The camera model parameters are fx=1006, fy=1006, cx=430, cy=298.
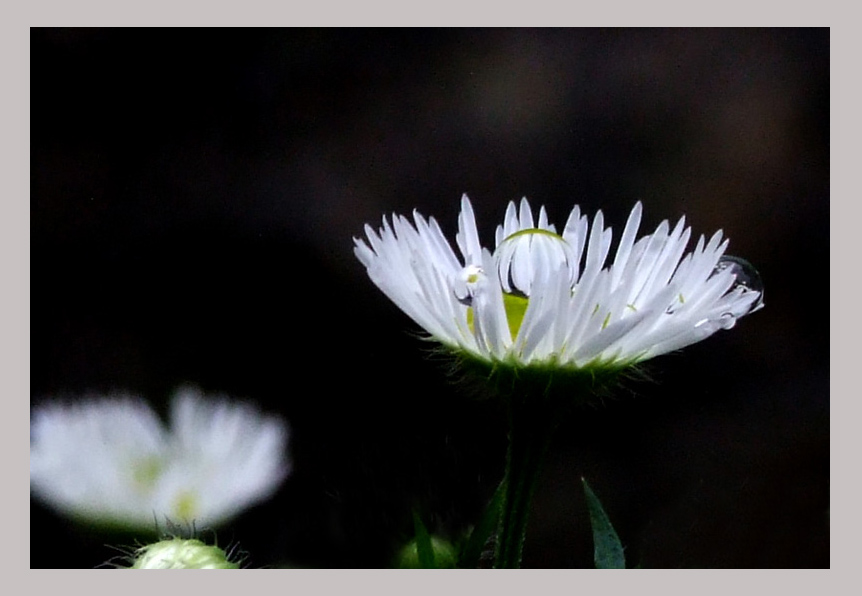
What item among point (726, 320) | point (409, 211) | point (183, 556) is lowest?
point (183, 556)

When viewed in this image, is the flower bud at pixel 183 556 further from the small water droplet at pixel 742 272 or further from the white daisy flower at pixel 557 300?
the small water droplet at pixel 742 272

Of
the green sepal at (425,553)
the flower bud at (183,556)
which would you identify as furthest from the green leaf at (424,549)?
the flower bud at (183,556)

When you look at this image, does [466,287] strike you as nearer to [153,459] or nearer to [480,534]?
[480,534]

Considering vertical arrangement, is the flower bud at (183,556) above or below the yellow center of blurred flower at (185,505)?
below

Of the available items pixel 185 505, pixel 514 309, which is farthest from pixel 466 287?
pixel 185 505

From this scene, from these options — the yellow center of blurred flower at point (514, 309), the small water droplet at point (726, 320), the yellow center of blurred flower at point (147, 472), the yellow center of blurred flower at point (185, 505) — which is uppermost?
the yellow center of blurred flower at point (514, 309)
